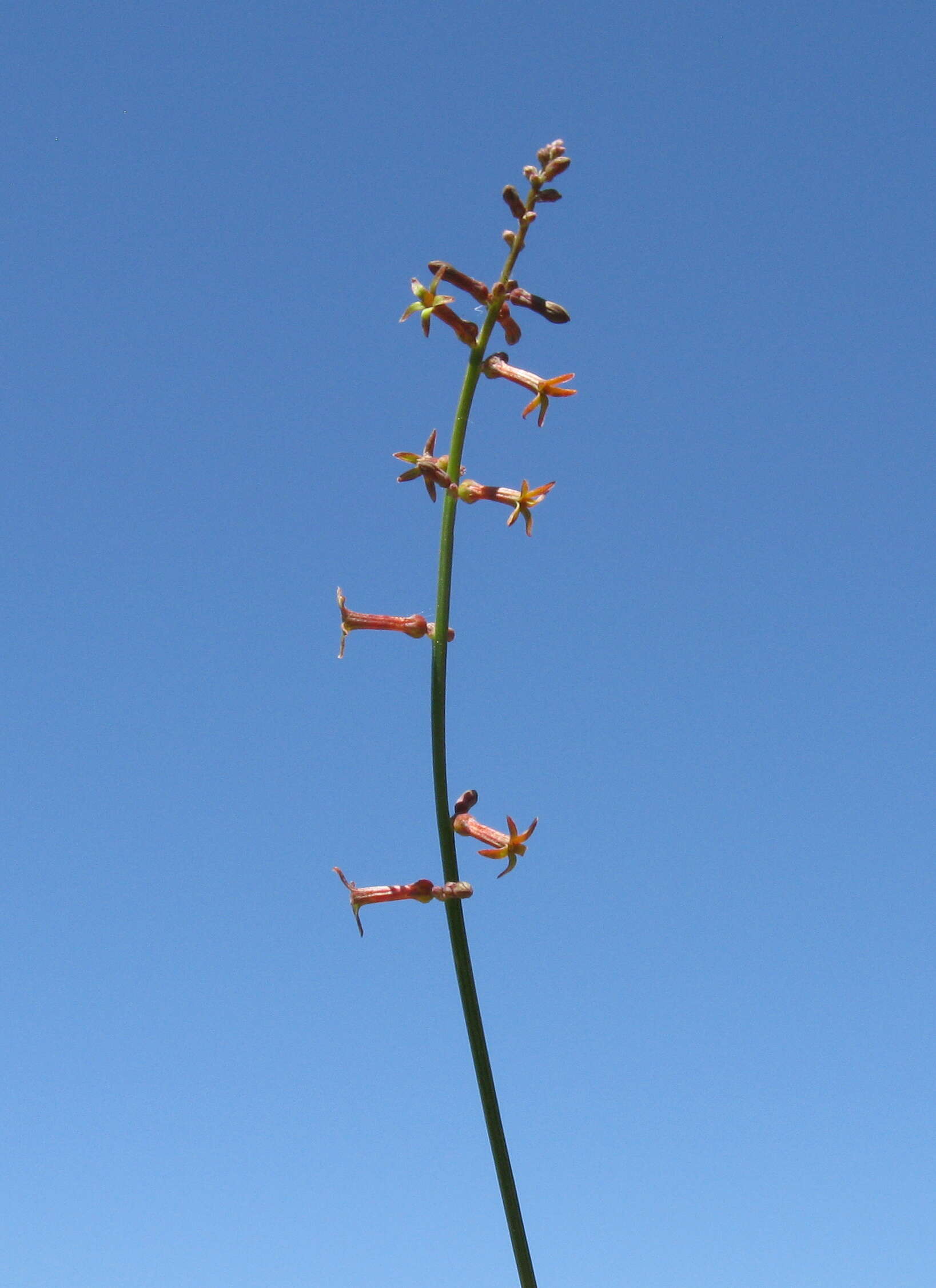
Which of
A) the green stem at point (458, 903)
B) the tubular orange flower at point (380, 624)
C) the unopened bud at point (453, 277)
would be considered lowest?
the green stem at point (458, 903)

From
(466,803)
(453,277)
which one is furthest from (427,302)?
(466,803)

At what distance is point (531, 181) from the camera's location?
4129 mm

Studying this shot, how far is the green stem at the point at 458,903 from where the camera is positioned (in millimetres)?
2518

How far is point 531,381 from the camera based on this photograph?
3.93 metres

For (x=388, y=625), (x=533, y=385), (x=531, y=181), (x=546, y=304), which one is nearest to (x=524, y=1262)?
(x=388, y=625)

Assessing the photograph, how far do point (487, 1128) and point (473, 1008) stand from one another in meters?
0.24

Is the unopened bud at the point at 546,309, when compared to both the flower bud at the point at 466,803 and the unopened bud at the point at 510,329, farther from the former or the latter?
the flower bud at the point at 466,803

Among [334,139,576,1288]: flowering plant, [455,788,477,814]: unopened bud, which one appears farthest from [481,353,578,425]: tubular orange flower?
[455,788,477,814]: unopened bud

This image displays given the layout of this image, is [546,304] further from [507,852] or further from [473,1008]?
[473,1008]

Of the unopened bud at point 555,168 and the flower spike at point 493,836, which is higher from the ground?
the unopened bud at point 555,168

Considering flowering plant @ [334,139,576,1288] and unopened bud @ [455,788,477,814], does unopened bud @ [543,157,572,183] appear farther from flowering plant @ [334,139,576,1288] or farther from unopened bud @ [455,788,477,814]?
unopened bud @ [455,788,477,814]

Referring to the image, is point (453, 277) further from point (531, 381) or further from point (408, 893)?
point (408, 893)

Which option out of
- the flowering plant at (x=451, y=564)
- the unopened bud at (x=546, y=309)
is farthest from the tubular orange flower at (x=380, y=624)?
the unopened bud at (x=546, y=309)

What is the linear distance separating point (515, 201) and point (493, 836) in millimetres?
2050
